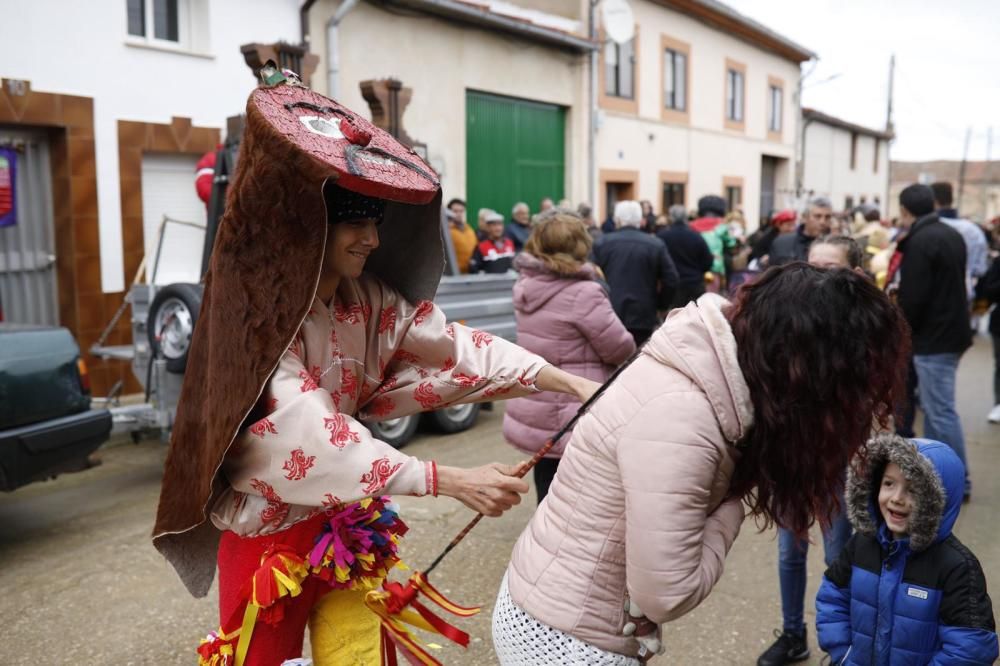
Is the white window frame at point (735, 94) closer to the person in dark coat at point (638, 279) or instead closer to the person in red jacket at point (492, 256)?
the person in red jacket at point (492, 256)

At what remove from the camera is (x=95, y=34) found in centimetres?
834

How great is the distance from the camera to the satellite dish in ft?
52.9

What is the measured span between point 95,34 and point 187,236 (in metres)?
2.18

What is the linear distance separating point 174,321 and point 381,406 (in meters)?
3.53

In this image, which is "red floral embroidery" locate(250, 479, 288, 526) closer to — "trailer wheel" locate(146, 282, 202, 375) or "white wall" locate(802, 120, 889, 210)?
"trailer wheel" locate(146, 282, 202, 375)

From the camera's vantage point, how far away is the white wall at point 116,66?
7.93 m

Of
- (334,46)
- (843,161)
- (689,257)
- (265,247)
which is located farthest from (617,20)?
(843,161)

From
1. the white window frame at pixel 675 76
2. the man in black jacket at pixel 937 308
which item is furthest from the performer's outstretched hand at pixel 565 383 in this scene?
the white window frame at pixel 675 76

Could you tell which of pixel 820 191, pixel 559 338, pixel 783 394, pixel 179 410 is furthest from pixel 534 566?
pixel 820 191

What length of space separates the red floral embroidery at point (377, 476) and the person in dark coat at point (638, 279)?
462cm

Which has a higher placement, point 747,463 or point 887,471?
point 747,463

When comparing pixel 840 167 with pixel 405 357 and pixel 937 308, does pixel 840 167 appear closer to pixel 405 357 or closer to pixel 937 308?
pixel 937 308

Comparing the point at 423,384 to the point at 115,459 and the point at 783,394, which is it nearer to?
the point at 783,394

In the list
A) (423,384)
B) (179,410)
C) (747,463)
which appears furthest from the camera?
(423,384)
